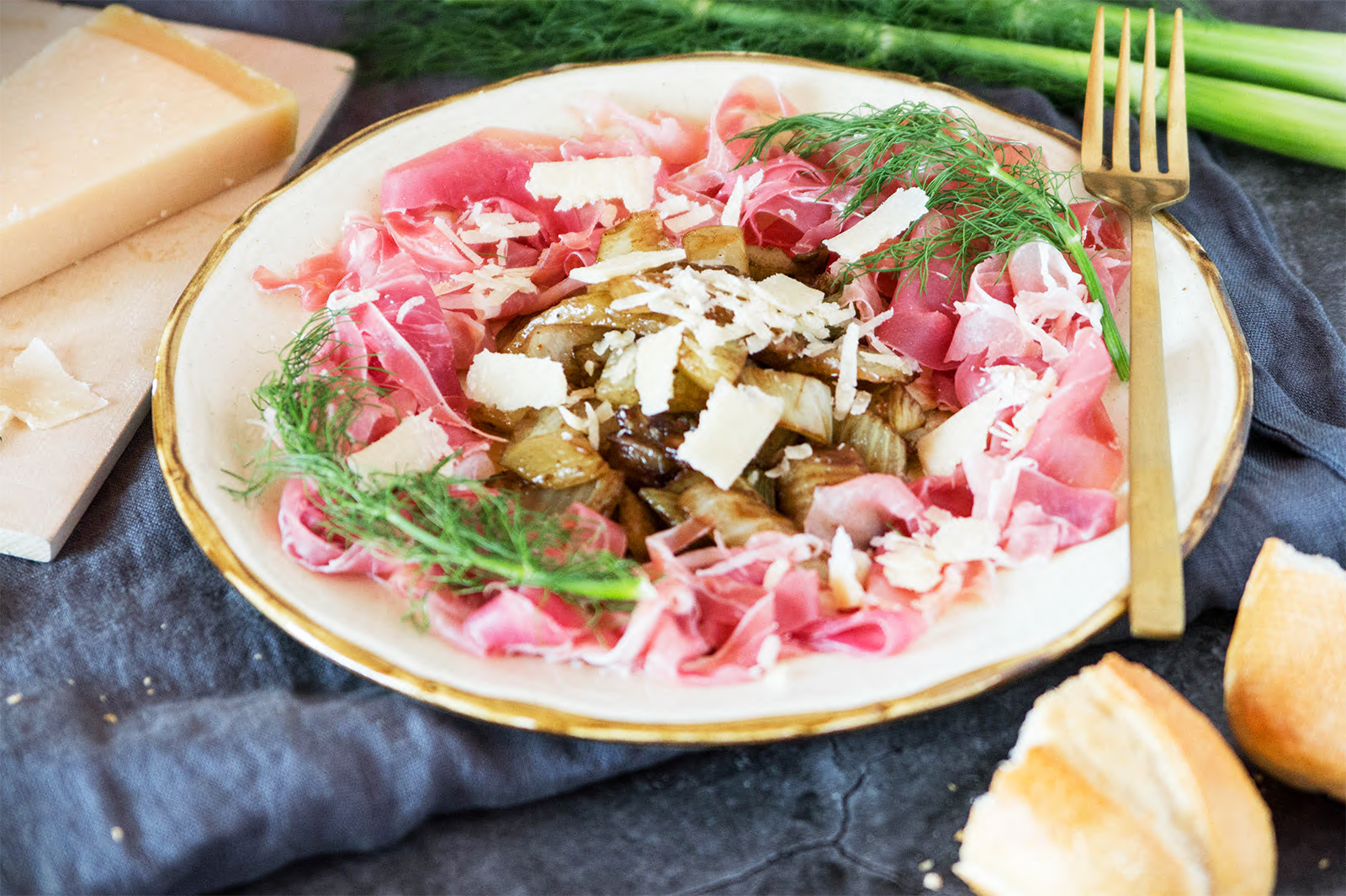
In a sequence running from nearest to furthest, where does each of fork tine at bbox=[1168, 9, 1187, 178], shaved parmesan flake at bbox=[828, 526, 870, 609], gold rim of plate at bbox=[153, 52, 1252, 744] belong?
gold rim of plate at bbox=[153, 52, 1252, 744], shaved parmesan flake at bbox=[828, 526, 870, 609], fork tine at bbox=[1168, 9, 1187, 178]

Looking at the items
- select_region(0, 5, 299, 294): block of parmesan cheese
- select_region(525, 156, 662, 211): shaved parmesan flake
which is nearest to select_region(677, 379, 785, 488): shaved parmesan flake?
select_region(525, 156, 662, 211): shaved parmesan flake

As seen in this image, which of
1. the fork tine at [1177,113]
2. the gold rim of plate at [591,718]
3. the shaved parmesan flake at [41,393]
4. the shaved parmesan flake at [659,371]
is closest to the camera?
the gold rim of plate at [591,718]

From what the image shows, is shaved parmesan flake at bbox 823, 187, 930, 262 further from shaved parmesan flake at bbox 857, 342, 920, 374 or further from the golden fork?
the golden fork

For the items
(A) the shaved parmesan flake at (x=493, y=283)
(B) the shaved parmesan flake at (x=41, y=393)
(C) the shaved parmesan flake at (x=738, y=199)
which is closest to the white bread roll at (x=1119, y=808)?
(C) the shaved parmesan flake at (x=738, y=199)

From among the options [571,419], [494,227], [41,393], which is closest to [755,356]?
[571,419]

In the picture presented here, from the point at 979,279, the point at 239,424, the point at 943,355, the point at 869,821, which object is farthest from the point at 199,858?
the point at 979,279

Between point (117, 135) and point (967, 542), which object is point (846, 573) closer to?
point (967, 542)

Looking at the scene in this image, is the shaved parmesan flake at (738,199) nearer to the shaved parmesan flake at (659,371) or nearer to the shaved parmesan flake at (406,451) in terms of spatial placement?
the shaved parmesan flake at (659,371)

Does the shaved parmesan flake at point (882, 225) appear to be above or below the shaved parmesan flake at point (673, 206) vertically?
above
